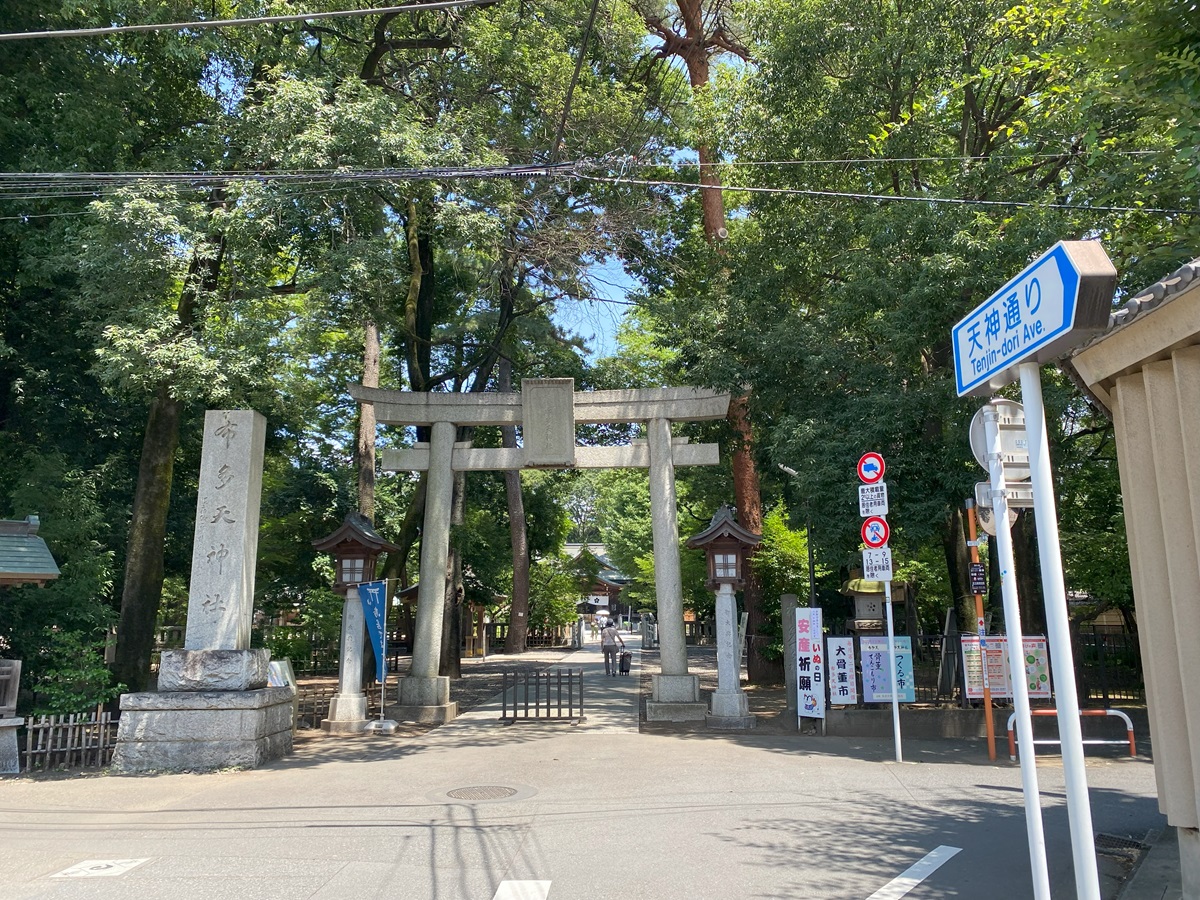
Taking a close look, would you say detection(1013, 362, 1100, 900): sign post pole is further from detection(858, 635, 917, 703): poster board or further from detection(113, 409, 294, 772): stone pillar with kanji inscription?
detection(113, 409, 294, 772): stone pillar with kanji inscription

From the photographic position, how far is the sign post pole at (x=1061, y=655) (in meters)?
3.10

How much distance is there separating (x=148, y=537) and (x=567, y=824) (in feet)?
30.1

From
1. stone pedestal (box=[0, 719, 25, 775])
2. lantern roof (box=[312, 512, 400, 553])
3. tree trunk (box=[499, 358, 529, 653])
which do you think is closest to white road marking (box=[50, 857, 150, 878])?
stone pedestal (box=[0, 719, 25, 775])

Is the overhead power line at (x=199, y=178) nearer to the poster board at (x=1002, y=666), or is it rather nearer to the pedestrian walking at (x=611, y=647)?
the poster board at (x=1002, y=666)

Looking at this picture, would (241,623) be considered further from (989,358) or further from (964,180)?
(964,180)

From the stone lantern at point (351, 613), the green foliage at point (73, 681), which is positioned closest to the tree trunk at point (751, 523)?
the stone lantern at point (351, 613)

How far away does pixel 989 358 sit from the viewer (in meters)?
3.87

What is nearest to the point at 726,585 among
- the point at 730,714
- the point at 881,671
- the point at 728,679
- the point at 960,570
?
the point at 728,679

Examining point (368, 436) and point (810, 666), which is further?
point (368, 436)

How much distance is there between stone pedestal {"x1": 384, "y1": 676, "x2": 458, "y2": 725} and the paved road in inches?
105

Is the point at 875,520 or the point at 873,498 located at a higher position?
the point at 873,498

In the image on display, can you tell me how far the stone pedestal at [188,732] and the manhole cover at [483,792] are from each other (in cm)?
340

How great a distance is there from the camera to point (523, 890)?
18.8ft

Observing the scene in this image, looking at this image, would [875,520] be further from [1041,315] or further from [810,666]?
[1041,315]
